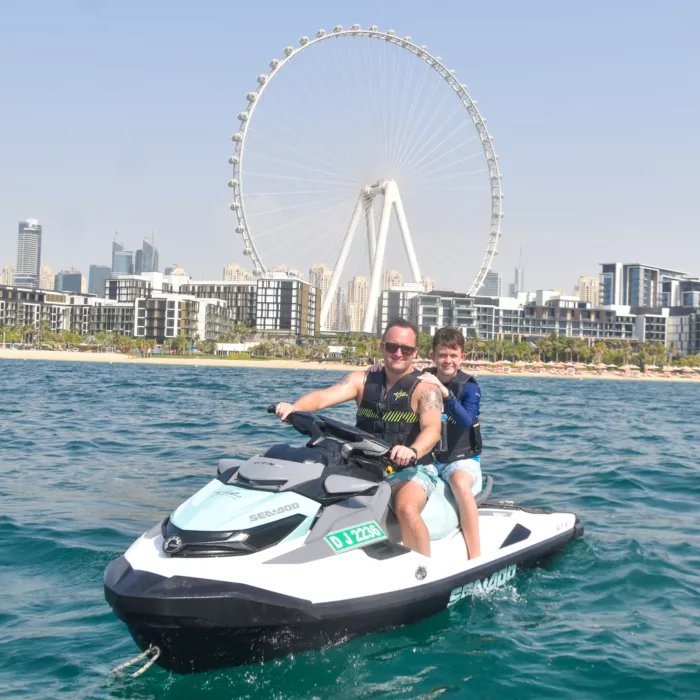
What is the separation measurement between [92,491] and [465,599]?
17.7 feet

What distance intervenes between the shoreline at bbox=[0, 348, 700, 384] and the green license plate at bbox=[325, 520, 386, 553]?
293ft

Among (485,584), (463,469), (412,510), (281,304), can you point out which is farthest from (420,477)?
(281,304)

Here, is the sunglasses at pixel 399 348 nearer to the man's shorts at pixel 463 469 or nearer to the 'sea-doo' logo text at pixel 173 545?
the man's shorts at pixel 463 469

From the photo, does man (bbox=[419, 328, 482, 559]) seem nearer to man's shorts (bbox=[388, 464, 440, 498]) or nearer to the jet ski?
man's shorts (bbox=[388, 464, 440, 498])

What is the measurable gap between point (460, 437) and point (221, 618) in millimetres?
2545

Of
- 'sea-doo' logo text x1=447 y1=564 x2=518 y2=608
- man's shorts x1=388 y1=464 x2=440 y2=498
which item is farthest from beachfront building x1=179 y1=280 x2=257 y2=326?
man's shorts x1=388 y1=464 x2=440 y2=498

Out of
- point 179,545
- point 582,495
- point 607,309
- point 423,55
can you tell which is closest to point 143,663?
point 179,545

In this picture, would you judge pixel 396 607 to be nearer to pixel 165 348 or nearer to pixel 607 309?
pixel 165 348

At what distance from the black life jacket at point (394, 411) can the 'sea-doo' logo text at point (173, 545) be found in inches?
64.4

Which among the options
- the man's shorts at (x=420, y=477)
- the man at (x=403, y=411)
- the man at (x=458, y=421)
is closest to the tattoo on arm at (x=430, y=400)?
the man at (x=403, y=411)

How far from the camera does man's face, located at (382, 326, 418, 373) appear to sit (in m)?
5.19

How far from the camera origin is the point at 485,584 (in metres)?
5.55

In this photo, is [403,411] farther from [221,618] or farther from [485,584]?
[221,618]

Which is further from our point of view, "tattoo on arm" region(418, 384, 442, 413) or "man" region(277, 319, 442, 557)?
"tattoo on arm" region(418, 384, 442, 413)
